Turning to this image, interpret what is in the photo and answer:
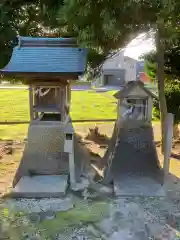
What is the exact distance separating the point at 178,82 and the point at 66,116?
4775mm

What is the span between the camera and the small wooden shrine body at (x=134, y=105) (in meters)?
6.48

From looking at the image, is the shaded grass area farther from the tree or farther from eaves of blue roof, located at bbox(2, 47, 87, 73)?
the tree

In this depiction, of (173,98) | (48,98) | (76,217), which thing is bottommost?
(76,217)

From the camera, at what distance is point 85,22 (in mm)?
5352

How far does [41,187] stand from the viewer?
20.0ft

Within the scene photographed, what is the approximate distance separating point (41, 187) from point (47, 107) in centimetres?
166

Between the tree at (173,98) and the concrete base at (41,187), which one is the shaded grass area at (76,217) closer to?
the concrete base at (41,187)

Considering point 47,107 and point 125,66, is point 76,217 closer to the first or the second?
point 47,107

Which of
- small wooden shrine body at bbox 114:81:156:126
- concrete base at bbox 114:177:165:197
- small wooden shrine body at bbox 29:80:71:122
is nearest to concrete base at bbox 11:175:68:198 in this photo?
concrete base at bbox 114:177:165:197

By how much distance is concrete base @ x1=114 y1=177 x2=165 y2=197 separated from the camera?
6.05m

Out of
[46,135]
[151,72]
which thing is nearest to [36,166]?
[46,135]

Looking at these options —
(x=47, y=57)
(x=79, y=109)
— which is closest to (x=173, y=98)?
(x=47, y=57)

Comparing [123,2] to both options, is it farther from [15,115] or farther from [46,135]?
[15,115]

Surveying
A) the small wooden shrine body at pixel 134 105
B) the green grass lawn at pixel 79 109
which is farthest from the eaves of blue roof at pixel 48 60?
Answer: the green grass lawn at pixel 79 109
